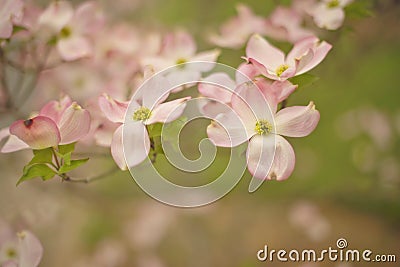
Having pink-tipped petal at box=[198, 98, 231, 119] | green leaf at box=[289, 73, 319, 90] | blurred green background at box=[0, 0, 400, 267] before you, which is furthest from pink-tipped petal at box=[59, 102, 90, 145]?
blurred green background at box=[0, 0, 400, 267]

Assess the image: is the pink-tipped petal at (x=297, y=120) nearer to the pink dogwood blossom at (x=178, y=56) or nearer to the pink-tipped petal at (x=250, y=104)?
the pink-tipped petal at (x=250, y=104)

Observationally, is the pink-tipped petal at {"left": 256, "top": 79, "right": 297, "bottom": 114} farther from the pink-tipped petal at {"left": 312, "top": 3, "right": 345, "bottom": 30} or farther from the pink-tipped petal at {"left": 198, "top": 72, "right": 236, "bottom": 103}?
the pink-tipped petal at {"left": 312, "top": 3, "right": 345, "bottom": 30}

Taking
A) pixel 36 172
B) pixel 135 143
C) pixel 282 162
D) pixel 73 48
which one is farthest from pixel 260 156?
pixel 73 48

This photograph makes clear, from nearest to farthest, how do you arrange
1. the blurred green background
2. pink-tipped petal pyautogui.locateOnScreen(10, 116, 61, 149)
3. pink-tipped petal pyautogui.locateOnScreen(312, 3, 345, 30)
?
pink-tipped petal pyautogui.locateOnScreen(10, 116, 61, 149) < pink-tipped petal pyautogui.locateOnScreen(312, 3, 345, 30) < the blurred green background

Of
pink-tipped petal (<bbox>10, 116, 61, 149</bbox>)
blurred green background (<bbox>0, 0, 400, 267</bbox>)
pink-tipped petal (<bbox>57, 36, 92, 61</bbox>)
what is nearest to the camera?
pink-tipped petal (<bbox>10, 116, 61, 149</bbox>)

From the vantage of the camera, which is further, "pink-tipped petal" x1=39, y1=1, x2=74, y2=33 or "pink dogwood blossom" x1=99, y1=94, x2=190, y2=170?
"pink-tipped petal" x1=39, y1=1, x2=74, y2=33

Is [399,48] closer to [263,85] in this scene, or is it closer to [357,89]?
[357,89]

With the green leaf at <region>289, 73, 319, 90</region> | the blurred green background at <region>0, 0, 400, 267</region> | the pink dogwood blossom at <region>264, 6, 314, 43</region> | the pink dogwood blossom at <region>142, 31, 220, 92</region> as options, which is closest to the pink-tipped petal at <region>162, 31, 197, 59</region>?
the pink dogwood blossom at <region>142, 31, 220, 92</region>

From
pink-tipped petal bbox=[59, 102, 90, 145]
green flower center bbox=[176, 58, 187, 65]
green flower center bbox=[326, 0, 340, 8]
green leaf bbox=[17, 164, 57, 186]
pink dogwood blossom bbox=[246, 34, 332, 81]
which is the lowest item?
green leaf bbox=[17, 164, 57, 186]

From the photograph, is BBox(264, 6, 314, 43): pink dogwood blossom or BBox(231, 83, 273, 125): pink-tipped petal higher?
BBox(264, 6, 314, 43): pink dogwood blossom
